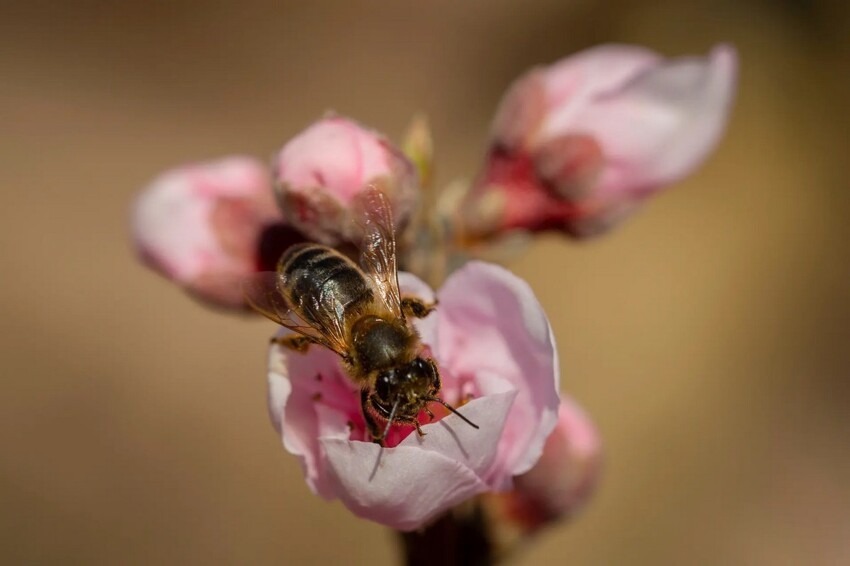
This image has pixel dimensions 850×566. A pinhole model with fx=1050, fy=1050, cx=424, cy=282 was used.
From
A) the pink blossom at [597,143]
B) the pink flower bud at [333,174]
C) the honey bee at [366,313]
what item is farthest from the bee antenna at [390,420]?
the pink blossom at [597,143]

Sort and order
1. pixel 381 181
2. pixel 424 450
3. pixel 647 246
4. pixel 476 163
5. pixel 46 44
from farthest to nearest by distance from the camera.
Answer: pixel 46 44
pixel 476 163
pixel 647 246
pixel 381 181
pixel 424 450

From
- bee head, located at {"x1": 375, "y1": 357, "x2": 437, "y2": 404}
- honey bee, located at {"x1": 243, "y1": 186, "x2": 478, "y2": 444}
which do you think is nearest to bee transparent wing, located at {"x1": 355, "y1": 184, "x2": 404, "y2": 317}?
honey bee, located at {"x1": 243, "y1": 186, "x2": 478, "y2": 444}

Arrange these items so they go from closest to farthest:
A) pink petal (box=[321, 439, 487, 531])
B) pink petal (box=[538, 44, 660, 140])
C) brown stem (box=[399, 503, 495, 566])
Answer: pink petal (box=[321, 439, 487, 531]) < brown stem (box=[399, 503, 495, 566]) < pink petal (box=[538, 44, 660, 140])

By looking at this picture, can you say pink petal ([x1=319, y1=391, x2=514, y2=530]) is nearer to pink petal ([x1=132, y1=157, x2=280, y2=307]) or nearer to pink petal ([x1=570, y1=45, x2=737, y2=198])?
pink petal ([x1=132, y1=157, x2=280, y2=307])

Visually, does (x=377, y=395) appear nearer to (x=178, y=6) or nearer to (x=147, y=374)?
(x=147, y=374)

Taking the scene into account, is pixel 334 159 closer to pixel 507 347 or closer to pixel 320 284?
pixel 320 284

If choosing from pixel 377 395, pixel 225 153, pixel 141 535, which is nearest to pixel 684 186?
pixel 225 153
